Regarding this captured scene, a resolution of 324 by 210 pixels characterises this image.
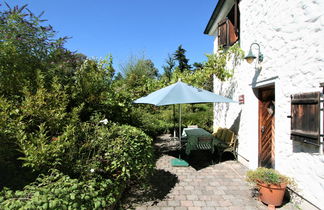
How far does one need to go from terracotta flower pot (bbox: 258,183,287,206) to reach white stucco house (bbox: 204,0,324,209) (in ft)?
1.00

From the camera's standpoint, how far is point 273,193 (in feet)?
8.97

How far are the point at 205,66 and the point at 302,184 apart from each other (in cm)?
468

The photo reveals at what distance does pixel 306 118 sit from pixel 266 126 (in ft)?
5.35

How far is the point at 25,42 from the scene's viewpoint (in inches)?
107

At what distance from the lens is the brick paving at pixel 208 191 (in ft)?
9.23

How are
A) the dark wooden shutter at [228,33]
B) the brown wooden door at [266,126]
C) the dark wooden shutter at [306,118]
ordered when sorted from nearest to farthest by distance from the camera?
the dark wooden shutter at [306,118], the brown wooden door at [266,126], the dark wooden shutter at [228,33]

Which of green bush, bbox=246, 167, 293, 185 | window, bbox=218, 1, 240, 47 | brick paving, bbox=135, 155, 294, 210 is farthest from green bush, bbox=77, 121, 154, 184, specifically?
window, bbox=218, 1, 240, 47

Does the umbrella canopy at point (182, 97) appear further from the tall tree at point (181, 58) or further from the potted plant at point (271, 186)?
the tall tree at point (181, 58)

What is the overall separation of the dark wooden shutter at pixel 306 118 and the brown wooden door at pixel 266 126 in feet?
3.88

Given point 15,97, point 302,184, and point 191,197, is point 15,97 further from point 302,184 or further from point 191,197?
point 302,184

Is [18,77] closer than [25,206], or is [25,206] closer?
[25,206]

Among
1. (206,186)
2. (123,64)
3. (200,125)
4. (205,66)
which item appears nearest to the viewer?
(206,186)

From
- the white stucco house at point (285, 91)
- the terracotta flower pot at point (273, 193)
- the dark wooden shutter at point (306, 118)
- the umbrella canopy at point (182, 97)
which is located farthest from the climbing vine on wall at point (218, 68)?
the terracotta flower pot at point (273, 193)

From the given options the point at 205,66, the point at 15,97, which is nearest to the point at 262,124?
the point at 205,66
